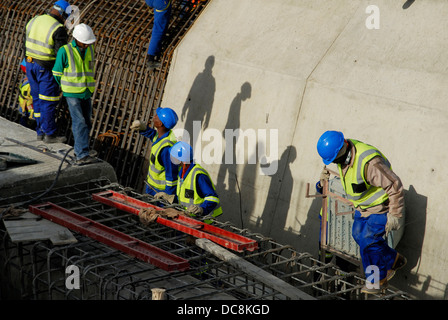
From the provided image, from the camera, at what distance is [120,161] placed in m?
11.7

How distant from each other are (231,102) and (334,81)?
1.74m

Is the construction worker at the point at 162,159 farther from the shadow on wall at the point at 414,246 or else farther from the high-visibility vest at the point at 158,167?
A: the shadow on wall at the point at 414,246

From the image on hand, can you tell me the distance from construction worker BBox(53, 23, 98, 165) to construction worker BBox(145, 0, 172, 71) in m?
1.96

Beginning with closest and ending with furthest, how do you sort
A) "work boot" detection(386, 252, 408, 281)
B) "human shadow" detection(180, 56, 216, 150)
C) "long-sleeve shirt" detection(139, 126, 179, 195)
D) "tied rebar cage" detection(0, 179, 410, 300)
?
"tied rebar cage" detection(0, 179, 410, 300) < "work boot" detection(386, 252, 408, 281) < "long-sleeve shirt" detection(139, 126, 179, 195) < "human shadow" detection(180, 56, 216, 150)

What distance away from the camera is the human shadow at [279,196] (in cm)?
952

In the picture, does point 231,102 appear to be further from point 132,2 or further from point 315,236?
point 132,2

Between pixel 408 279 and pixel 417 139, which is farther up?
pixel 417 139

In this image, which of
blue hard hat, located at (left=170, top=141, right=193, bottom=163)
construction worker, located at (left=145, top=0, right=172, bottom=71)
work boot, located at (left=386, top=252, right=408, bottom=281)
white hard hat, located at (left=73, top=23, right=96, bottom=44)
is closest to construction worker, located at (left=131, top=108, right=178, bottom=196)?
blue hard hat, located at (left=170, top=141, right=193, bottom=163)

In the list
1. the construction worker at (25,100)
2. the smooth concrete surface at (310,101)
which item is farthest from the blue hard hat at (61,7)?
the construction worker at (25,100)

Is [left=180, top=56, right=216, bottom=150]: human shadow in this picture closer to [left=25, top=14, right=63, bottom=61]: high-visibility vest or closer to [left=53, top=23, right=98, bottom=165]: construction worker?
[left=53, top=23, right=98, bottom=165]: construction worker

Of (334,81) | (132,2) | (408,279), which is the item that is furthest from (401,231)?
(132,2)

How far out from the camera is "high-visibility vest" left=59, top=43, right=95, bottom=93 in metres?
9.38

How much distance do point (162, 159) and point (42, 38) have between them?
2.65 m
